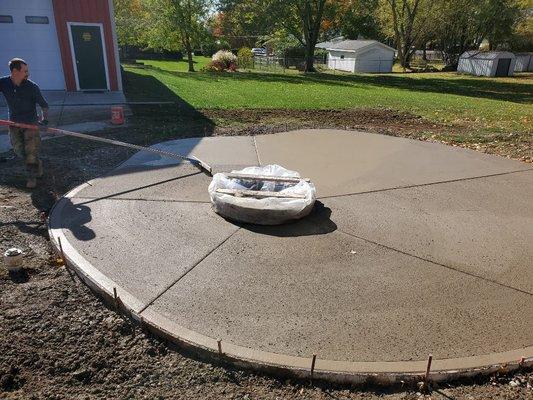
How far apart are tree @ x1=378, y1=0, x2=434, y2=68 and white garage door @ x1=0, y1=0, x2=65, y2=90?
3432cm

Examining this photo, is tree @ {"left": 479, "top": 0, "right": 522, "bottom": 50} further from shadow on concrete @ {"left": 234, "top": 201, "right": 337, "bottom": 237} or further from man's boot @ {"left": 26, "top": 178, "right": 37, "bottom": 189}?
man's boot @ {"left": 26, "top": 178, "right": 37, "bottom": 189}

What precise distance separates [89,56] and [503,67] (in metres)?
34.1

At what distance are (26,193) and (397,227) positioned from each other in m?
5.10

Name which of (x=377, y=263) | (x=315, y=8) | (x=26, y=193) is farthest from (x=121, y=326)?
(x=315, y=8)

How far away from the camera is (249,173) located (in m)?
5.84

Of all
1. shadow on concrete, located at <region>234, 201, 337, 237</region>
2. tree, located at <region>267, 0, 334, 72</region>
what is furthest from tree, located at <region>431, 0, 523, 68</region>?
shadow on concrete, located at <region>234, 201, 337, 237</region>

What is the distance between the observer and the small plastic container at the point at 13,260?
3914 millimetres

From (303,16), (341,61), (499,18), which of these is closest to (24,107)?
(303,16)

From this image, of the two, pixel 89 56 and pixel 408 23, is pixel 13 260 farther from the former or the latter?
pixel 408 23

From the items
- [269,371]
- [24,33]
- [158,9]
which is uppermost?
[158,9]

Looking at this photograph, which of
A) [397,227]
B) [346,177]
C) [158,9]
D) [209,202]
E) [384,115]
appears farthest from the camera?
[158,9]

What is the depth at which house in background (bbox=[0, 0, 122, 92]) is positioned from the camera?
13820 mm

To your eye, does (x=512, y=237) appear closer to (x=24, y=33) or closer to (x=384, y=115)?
(x=384, y=115)

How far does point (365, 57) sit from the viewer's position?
40.3m
